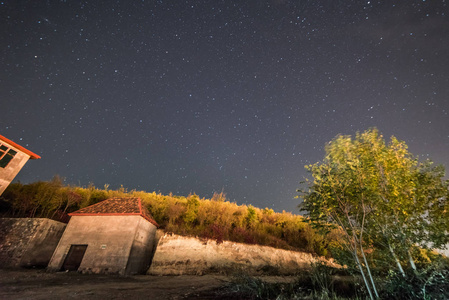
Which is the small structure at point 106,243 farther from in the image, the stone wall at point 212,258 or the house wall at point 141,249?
the stone wall at point 212,258

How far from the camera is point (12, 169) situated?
1694 centimetres

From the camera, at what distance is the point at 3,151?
1670 centimetres

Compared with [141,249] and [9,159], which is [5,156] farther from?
[141,249]

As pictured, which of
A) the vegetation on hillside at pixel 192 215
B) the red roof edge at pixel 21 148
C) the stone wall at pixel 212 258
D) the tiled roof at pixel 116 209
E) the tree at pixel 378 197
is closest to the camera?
the tree at pixel 378 197

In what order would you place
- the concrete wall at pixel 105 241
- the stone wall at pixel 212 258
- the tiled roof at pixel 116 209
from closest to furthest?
1. the concrete wall at pixel 105 241
2. the stone wall at pixel 212 258
3. the tiled roof at pixel 116 209

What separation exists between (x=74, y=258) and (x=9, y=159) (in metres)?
11.4

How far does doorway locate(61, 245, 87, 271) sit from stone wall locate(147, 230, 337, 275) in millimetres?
5358

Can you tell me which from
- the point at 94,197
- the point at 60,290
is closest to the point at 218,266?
the point at 60,290

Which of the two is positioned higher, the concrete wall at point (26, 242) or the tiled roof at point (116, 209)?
the tiled roof at point (116, 209)

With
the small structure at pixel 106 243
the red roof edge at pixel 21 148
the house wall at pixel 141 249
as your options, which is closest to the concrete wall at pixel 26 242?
the small structure at pixel 106 243

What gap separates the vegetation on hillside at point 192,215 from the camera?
1794 centimetres

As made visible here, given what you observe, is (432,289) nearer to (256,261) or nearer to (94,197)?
(256,261)

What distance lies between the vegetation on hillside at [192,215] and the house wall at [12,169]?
5.35 feet

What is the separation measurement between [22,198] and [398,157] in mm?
31598
